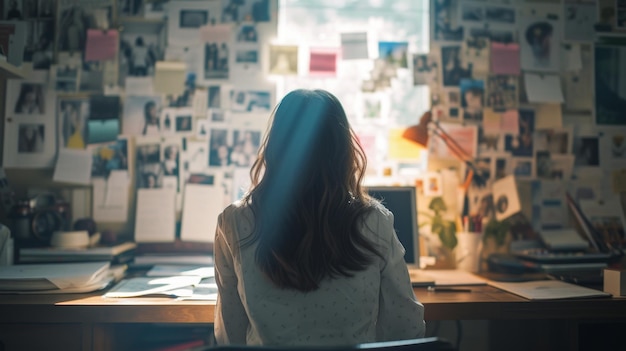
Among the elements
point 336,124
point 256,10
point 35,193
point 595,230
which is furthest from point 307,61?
point 595,230

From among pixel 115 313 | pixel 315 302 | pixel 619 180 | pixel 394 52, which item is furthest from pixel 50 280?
pixel 619 180

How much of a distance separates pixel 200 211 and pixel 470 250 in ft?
3.21

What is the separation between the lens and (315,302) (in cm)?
107

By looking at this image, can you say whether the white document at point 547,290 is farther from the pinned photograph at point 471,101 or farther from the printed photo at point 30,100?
the printed photo at point 30,100

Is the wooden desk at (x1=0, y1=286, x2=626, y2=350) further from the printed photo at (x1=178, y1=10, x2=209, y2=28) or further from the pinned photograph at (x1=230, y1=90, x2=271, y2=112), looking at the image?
the printed photo at (x1=178, y1=10, x2=209, y2=28)

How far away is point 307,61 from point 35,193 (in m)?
1.08

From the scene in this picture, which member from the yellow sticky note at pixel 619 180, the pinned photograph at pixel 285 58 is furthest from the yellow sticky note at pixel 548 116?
the pinned photograph at pixel 285 58

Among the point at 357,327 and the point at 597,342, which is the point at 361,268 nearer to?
the point at 357,327

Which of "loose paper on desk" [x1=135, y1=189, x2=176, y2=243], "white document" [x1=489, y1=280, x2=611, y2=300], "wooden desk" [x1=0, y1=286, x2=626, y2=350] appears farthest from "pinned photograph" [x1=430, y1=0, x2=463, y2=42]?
"loose paper on desk" [x1=135, y1=189, x2=176, y2=243]

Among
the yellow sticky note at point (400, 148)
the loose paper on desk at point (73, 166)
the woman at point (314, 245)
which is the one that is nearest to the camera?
the woman at point (314, 245)

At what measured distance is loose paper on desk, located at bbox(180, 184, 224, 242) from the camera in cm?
198

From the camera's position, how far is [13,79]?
194cm

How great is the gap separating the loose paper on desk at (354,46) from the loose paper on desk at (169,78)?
0.60 meters

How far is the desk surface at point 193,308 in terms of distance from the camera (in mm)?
1369
